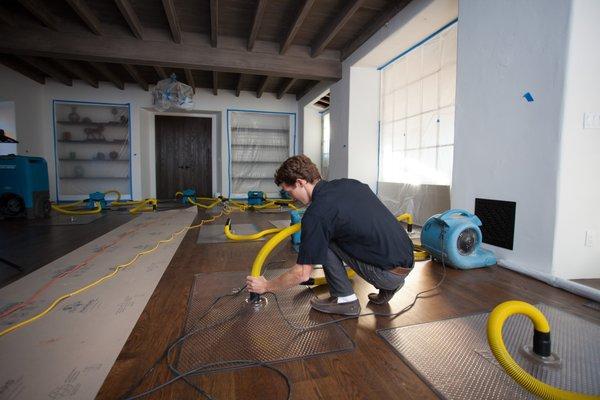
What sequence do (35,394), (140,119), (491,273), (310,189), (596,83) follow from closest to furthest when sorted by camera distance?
(35,394), (310,189), (596,83), (491,273), (140,119)

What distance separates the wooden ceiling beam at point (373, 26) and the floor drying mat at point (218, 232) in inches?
130

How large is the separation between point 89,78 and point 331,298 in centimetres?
752

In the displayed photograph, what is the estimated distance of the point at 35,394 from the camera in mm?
1043

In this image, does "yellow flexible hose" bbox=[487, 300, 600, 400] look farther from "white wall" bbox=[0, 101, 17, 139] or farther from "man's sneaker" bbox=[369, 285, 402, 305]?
"white wall" bbox=[0, 101, 17, 139]

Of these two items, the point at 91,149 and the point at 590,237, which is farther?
the point at 91,149

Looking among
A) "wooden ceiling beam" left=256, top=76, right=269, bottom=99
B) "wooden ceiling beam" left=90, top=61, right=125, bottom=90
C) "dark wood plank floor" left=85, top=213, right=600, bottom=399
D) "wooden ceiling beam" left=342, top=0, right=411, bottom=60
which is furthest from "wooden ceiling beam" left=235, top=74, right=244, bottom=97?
"dark wood plank floor" left=85, top=213, right=600, bottom=399

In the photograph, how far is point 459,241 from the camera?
94.5 inches

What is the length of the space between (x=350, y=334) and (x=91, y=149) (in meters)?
8.24

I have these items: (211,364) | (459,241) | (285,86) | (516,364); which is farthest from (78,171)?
(516,364)

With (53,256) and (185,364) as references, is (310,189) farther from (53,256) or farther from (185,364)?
(53,256)

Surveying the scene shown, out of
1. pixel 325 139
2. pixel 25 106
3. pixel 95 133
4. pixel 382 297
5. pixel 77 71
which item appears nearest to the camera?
pixel 382 297

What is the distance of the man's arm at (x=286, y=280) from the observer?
1.33 m

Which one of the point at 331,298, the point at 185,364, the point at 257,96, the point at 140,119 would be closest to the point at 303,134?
the point at 257,96

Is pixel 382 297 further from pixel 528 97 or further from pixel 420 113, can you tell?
pixel 420 113
